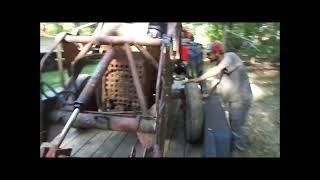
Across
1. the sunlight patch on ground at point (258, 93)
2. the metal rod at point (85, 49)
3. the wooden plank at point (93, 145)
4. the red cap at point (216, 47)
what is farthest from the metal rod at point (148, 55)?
the sunlight patch on ground at point (258, 93)

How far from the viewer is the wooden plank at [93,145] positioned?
3.40 m

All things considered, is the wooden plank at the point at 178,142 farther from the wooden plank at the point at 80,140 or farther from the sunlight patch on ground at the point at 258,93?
the sunlight patch on ground at the point at 258,93

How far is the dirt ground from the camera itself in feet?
11.7

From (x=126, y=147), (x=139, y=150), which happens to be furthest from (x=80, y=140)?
(x=139, y=150)

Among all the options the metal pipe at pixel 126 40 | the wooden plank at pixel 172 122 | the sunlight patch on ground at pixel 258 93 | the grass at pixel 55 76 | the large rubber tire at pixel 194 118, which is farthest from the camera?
the sunlight patch on ground at pixel 258 93

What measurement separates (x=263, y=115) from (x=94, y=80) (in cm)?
211

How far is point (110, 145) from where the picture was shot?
3604 millimetres

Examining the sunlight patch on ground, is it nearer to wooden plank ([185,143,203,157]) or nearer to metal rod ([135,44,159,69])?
wooden plank ([185,143,203,157])

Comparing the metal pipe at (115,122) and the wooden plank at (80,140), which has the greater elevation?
the metal pipe at (115,122)

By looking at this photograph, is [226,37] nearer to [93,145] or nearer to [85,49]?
[85,49]
